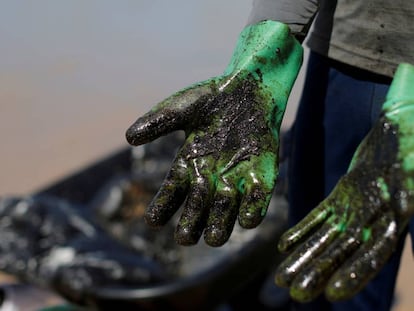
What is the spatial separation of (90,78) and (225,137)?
504 centimetres

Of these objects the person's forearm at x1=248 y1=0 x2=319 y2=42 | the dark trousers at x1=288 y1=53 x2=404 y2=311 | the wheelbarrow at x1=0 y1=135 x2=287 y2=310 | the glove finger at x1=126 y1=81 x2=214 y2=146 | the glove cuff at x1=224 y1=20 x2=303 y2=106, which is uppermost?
the person's forearm at x1=248 y1=0 x2=319 y2=42

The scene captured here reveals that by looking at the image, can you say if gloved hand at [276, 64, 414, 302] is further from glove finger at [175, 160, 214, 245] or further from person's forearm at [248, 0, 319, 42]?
person's forearm at [248, 0, 319, 42]

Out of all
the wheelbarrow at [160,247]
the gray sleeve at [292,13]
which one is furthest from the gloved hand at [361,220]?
the wheelbarrow at [160,247]

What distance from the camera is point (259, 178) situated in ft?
3.73

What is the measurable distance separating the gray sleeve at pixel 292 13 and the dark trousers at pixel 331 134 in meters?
0.16

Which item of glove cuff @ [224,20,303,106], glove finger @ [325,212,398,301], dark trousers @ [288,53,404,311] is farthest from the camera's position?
dark trousers @ [288,53,404,311]

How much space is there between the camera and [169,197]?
1124 millimetres

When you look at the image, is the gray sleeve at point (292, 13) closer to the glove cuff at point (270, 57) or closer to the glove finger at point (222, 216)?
the glove cuff at point (270, 57)

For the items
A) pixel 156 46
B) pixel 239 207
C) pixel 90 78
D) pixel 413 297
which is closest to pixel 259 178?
pixel 239 207

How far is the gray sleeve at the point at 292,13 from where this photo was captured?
1.28 meters

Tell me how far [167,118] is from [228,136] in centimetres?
9

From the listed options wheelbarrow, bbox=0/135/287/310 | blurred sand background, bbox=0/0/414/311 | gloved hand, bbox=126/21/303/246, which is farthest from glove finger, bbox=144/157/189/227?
blurred sand background, bbox=0/0/414/311

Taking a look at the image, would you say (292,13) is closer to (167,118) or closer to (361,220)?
(167,118)

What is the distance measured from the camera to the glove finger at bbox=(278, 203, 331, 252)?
41.4 inches
